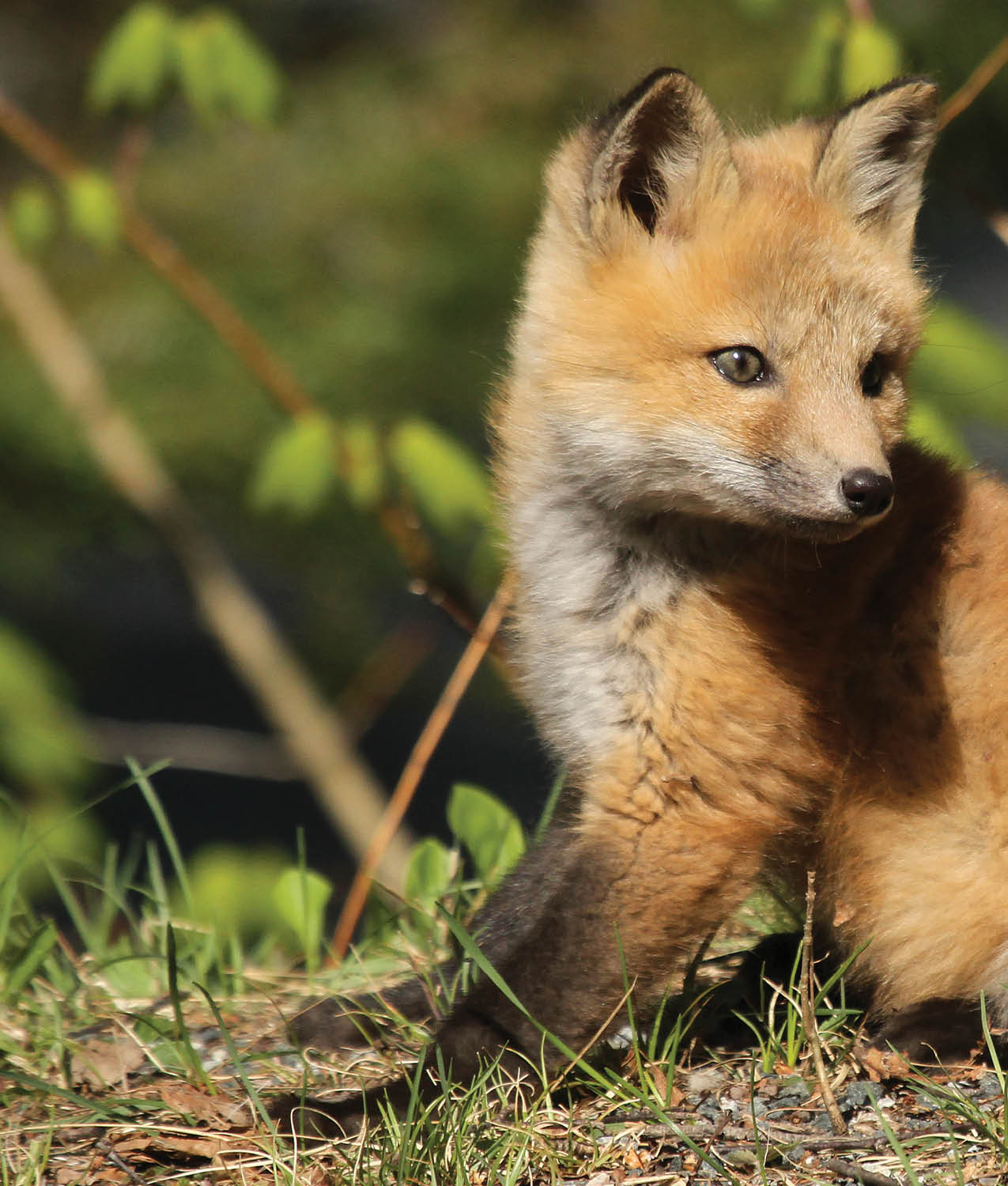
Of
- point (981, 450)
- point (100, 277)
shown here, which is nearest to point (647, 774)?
point (981, 450)

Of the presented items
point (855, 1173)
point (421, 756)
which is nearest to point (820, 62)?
point (421, 756)

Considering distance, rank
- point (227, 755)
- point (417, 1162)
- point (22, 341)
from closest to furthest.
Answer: point (417, 1162) < point (227, 755) < point (22, 341)

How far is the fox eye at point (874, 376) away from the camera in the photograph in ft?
10.2

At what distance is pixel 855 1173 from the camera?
2355 millimetres

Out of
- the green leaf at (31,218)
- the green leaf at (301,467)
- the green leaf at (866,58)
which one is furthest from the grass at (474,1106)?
the green leaf at (866,58)

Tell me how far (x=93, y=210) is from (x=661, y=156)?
218 cm

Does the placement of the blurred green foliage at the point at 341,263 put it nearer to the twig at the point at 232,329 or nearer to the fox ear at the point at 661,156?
the twig at the point at 232,329

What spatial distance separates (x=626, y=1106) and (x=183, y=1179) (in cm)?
86

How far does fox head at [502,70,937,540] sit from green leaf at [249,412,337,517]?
0.82 meters

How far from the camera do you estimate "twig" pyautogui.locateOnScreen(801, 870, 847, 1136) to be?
8.41 ft

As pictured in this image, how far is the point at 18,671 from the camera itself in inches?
189

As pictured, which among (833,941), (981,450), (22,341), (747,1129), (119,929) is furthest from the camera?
(22,341)

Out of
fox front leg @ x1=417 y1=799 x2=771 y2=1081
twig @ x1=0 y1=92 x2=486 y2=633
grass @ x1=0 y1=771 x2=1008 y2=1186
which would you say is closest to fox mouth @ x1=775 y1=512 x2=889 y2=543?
fox front leg @ x1=417 y1=799 x2=771 y2=1081

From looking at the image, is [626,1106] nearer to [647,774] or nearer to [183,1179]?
[647,774]
